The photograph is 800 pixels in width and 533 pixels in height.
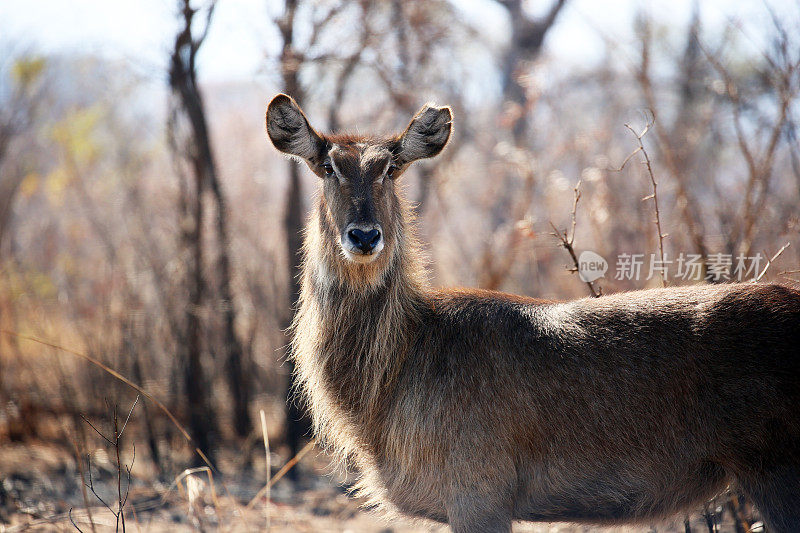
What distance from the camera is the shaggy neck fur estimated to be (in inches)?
165

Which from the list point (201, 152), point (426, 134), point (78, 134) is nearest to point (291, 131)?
point (426, 134)

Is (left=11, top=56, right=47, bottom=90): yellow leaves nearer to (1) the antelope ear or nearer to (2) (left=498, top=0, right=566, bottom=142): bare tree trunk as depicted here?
(2) (left=498, top=0, right=566, bottom=142): bare tree trunk

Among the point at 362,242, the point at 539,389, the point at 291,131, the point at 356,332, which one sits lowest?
the point at 539,389

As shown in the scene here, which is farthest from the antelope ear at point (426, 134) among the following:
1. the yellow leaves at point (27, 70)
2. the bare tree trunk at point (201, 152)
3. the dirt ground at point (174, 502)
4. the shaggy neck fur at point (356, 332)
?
the yellow leaves at point (27, 70)

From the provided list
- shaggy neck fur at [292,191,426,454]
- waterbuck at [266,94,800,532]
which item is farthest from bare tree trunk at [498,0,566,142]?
waterbuck at [266,94,800,532]

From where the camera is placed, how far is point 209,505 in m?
6.68

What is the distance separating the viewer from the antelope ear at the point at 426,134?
177 inches

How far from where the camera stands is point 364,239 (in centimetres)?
388

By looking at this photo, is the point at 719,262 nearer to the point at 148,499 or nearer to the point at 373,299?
the point at 373,299

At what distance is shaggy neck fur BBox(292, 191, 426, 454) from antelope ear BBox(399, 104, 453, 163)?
0.51 m

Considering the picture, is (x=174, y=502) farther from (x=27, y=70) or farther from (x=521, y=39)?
(x=521, y=39)

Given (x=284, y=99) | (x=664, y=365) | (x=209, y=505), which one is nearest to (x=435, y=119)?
(x=284, y=99)

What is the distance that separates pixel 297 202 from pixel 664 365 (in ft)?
16.5

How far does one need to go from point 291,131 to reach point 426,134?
2.93ft
